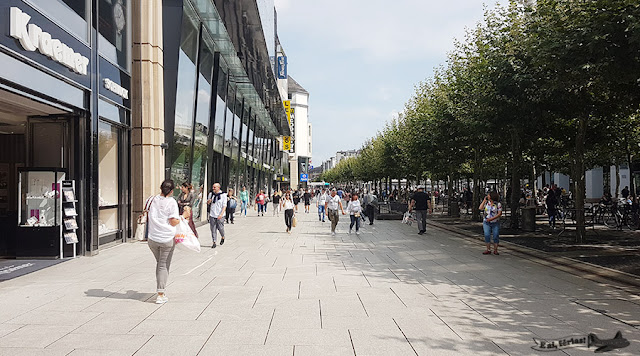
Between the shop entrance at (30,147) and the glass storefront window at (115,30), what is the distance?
7.47 ft

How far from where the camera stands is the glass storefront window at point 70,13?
10.1 meters

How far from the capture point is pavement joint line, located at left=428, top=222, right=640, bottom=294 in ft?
27.7

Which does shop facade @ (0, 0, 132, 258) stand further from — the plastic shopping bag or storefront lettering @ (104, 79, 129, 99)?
the plastic shopping bag

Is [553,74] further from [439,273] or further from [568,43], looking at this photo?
[439,273]

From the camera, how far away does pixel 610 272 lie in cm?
940

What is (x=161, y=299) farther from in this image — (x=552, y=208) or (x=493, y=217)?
(x=552, y=208)

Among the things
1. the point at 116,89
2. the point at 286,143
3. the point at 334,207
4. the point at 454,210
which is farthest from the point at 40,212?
the point at 286,143

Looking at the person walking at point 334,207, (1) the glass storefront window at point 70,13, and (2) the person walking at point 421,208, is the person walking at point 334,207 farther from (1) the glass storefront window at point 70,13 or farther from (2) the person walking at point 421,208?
(1) the glass storefront window at point 70,13

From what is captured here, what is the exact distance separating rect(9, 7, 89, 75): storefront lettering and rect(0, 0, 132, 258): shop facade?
17mm

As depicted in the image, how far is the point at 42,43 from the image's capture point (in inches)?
380

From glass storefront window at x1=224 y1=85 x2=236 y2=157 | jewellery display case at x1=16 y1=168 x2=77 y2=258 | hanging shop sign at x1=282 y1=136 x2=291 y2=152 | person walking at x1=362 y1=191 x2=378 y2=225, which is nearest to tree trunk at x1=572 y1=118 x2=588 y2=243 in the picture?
person walking at x1=362 y1=191 x2=378 y2=225

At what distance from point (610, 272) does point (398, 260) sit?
3.98 meters

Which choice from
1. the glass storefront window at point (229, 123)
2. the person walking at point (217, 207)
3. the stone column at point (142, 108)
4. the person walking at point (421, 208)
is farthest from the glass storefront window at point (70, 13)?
the glass storefront window at point (229, 123)

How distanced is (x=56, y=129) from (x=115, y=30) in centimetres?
356
